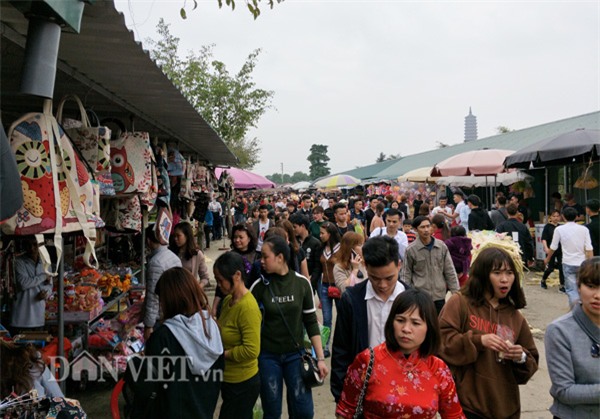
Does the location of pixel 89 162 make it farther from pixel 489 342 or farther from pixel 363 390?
pixel 489 342

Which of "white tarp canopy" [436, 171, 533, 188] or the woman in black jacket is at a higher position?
"white tarp canopy" [436, 171, 533, 188]

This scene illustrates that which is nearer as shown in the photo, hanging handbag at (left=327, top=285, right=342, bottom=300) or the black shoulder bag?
the black shoulder bag

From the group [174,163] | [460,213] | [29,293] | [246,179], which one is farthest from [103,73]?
[246,179]

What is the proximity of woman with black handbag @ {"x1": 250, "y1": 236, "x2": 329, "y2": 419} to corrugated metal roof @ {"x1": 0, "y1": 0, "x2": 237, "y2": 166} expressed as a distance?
5.36 feet

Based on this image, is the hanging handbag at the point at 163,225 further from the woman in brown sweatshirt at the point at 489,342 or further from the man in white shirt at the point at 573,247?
the man in white shirt at the point at 573,247

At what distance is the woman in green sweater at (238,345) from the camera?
331 cm

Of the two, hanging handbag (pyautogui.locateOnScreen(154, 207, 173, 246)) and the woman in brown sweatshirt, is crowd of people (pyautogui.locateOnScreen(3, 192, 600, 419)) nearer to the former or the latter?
the woman in brown sweatshirt

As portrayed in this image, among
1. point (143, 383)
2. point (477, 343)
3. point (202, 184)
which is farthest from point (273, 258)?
point (202, 184)

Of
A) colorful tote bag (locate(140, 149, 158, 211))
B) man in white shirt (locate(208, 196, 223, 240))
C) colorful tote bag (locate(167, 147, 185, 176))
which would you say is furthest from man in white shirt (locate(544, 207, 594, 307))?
man in white shirt (locate(208, 196, 223, 240))

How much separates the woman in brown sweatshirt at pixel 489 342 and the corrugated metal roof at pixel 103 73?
2508 millimetres

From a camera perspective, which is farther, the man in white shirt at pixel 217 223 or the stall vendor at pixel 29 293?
the man in white shirt at pixel 217 223

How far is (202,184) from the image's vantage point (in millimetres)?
8531

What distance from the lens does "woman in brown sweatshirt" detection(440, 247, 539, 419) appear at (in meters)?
2.81

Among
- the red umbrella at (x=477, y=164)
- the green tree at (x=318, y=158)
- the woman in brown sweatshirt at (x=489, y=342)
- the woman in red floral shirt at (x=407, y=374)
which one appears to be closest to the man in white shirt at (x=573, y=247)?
the red umbrella at (x=477, y=164)
